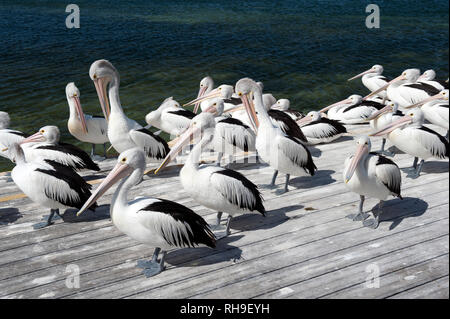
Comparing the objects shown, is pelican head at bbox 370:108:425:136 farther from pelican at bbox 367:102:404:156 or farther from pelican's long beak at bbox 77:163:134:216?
pelican's long beak at bbox 77:163:134:216

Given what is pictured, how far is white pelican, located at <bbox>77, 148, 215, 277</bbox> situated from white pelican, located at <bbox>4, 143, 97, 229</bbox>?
761mm

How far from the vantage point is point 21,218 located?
5613mm

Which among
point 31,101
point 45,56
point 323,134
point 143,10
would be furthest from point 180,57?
point 323,134

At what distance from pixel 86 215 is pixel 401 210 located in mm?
3239

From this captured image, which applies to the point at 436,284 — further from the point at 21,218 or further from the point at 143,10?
the point at 143,10

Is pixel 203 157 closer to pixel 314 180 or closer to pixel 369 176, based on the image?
pixel 314 180

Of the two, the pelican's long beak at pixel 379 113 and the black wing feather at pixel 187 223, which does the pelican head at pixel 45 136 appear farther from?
the pelican's long beak at pixel 379 113

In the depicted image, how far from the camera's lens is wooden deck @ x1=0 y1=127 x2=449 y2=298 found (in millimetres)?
4293

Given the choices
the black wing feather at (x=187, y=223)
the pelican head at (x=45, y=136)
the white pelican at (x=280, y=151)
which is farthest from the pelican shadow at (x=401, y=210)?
the pelican head at (x=45, y=136)

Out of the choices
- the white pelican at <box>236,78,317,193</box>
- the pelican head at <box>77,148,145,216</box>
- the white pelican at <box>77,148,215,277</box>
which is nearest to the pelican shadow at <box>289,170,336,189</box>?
the white pelican at <box>236,78,317,193</box>

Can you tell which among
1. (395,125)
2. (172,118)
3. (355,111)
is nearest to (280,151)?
(395,125)

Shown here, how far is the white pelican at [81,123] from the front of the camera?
7.71m

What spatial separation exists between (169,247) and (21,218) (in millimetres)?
1946

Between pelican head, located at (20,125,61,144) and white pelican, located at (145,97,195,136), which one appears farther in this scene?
white pelican, located at (145,97,195,136)
